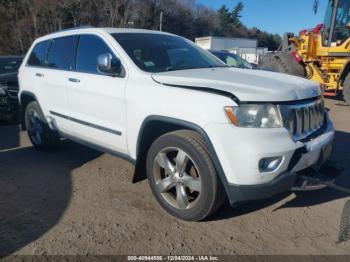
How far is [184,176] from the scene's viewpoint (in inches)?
134

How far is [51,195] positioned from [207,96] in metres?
2.24

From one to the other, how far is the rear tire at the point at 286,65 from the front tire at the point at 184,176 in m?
8.29

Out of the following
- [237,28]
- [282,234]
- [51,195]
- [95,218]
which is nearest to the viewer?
[282,234]

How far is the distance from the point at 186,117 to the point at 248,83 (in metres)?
0.67

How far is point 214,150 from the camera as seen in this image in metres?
3.05

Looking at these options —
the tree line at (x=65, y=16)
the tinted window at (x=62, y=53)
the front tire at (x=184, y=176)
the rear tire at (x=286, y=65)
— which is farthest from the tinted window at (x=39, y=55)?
the tree line at (x=65, y=16)

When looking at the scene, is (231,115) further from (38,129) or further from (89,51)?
(38,129)

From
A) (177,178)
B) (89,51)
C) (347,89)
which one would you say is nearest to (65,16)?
(347,89)

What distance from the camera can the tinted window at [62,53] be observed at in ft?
15.6

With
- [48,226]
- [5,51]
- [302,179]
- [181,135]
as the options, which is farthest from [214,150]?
[5,51]

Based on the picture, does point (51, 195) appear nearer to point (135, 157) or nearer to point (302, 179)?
point (135, 157)

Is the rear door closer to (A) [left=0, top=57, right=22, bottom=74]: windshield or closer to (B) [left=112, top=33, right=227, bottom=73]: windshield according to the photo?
(B) [left=112, top=33, right=227, bottom=73]: windshield

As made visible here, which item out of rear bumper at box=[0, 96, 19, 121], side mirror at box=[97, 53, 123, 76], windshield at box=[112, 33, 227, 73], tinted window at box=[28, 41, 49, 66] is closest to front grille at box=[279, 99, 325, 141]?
windshield at box=[112, 33, 227, 73]

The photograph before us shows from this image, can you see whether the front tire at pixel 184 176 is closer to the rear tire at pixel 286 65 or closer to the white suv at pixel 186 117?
the white suv at pixel 186 117
